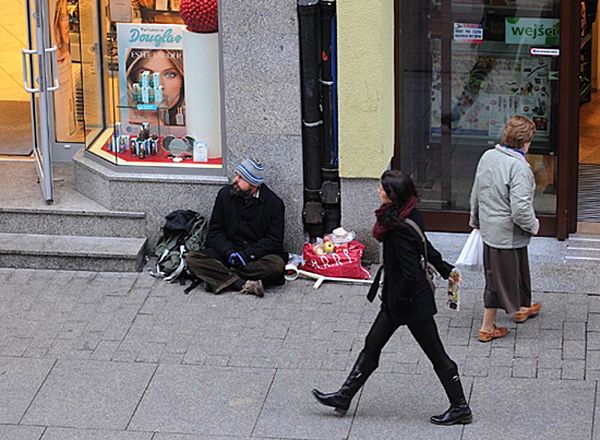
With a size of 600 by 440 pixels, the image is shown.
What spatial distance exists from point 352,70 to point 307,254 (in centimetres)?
147

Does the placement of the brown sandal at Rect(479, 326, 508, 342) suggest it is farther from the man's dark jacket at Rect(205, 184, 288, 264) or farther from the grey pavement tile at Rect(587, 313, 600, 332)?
the man's dark jacket at Rect(205, 184, 288, 264)

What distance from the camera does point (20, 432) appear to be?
8508 millimetres

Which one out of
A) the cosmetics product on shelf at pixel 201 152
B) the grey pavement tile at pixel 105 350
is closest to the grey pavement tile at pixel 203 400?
the grey pavement tile at pixel 105 350

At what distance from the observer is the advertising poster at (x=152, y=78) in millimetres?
11305

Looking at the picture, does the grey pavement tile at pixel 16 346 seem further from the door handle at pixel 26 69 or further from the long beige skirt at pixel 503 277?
the long beige skirt at pixel 503 277

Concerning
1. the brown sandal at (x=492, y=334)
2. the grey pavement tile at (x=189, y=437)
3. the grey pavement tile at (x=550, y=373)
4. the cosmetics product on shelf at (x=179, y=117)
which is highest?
the cosmetics product on shelf at (x=179, y=117)

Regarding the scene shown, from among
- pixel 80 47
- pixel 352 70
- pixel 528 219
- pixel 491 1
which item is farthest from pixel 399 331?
pixel 80 47

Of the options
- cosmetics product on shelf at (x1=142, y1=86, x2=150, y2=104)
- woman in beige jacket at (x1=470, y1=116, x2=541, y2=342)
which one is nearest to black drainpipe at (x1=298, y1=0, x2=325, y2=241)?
cosmetics product on shelf at (x1=142, y1=86, x2=150, y2=104)

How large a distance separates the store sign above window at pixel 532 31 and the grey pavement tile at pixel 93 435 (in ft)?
14.9

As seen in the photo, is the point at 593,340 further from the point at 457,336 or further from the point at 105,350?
the point at 105,350

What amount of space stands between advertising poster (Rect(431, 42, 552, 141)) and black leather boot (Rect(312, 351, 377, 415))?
3398 mm

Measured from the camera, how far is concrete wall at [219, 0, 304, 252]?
34.7ft

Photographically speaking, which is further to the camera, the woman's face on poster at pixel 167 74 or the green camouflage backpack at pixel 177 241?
the woman's face on poster at pixel 167 74

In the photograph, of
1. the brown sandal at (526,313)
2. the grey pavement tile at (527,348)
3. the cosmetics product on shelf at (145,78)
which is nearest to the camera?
the grey pavement tile at (527,348)
